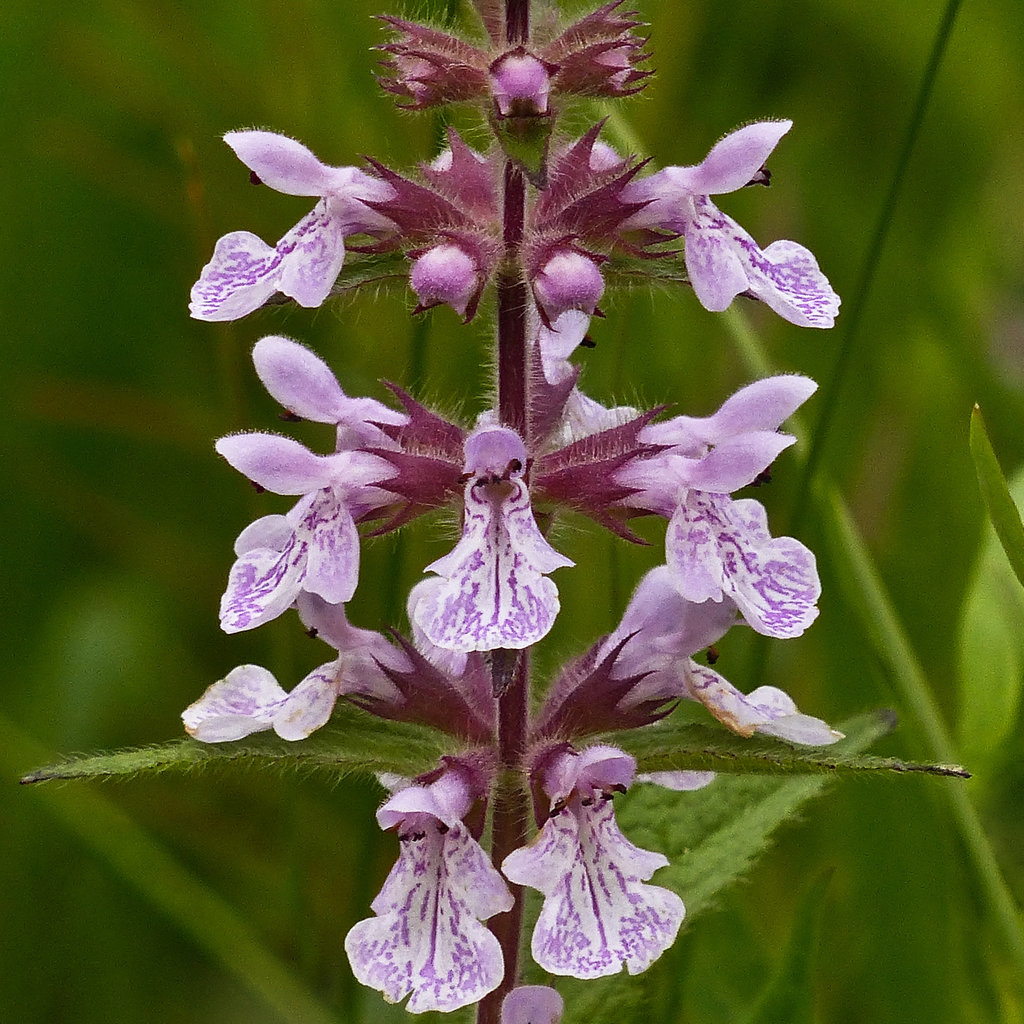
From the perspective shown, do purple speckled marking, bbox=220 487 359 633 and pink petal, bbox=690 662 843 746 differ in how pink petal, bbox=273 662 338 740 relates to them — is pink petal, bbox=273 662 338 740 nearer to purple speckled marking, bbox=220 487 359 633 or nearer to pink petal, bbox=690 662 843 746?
purple speckled marking, bbox=220 487 359 633

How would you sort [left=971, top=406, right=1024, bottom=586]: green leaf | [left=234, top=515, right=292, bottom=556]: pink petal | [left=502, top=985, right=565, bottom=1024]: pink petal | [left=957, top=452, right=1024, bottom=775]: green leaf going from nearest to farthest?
1. [left=971, top=406, right=1024, bottom=586]: green leaf
2. [left=502, top=985, right=565, bottom=1024]: pink petal
3. [left=234, top=515, right=292, bottom=556]: pink petal
4. [left=957, top=452, right=1024, bottom=775]: green leaf

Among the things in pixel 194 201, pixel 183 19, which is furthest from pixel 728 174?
pixel 183 19

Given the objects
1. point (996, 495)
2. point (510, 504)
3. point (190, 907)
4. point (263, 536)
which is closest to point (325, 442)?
point (190, 907)

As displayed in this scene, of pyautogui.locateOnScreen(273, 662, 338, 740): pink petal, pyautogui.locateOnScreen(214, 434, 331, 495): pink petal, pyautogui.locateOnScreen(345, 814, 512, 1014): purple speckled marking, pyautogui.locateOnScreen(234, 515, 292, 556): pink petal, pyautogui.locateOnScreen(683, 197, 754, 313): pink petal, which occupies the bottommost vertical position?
pyautogui.locateOnScreen(345, 814, 512, 1014): purple speckled marking

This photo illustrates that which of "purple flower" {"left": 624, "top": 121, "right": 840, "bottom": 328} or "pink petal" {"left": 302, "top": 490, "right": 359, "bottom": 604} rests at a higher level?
"purple flower" {"left": 624, "top": 121, "right": 840, "bottom": 328}

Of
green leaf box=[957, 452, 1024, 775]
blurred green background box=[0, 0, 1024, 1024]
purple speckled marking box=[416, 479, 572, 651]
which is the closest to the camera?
purple speckled marking box=[416, 479, 572, 651]

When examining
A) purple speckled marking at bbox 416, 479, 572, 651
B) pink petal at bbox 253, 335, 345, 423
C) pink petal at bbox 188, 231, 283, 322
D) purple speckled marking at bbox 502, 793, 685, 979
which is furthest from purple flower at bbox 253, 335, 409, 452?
purple speckled marking at bbox 502, 793, 685, 979

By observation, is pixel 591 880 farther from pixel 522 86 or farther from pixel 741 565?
pixel 522 86

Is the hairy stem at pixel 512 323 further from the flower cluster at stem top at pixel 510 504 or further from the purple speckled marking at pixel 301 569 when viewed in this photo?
the purple speckled marking at pixel 301 569
